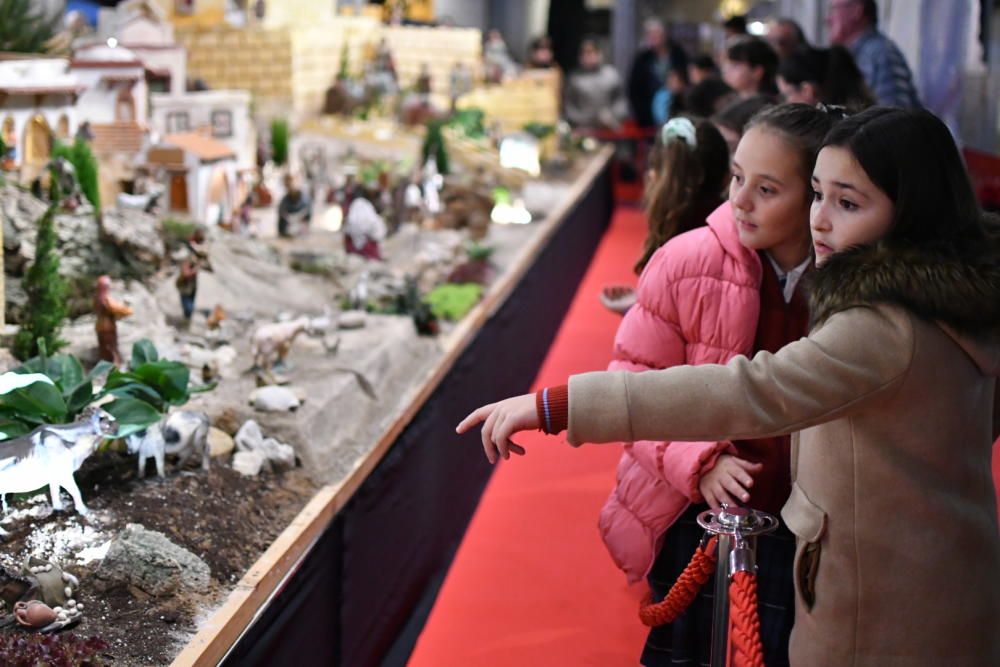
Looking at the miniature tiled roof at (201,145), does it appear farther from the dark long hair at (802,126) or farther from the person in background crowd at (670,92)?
the person in background crowd at (670,92)

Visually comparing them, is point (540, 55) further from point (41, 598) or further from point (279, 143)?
point (41, 598)

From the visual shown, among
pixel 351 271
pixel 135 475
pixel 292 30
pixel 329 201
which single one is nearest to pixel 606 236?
pixel 292 30

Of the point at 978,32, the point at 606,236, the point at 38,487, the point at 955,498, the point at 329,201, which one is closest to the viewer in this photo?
the point at 955,498

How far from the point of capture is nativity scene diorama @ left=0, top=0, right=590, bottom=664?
2.38 metres

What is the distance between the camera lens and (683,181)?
280cm

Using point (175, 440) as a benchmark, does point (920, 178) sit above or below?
above

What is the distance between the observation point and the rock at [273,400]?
3.33 m

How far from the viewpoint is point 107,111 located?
537 cm

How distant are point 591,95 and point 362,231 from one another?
8515 mm

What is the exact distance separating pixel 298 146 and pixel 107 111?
245 cm

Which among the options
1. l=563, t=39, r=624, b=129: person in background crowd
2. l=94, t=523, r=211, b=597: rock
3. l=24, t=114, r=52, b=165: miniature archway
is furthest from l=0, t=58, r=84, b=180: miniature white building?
l=563, t=39, r=624, b=129: person in background crowd

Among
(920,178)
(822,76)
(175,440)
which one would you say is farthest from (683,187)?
(822,76)

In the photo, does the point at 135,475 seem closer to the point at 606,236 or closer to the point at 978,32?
the point at 978,32

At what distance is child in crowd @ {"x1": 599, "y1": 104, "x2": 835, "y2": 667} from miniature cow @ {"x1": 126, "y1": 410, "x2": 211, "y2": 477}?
104 cm
